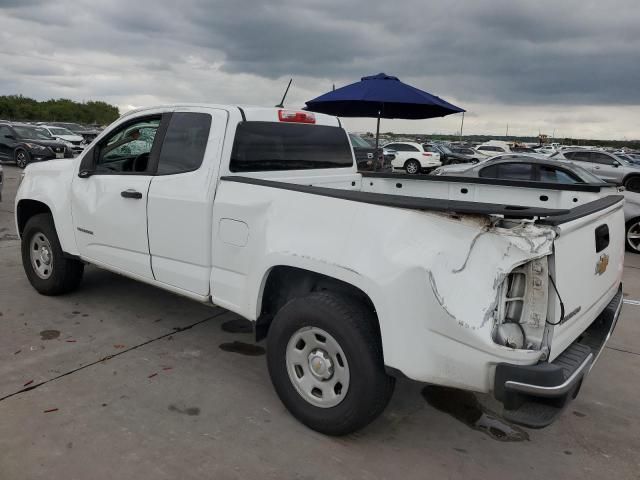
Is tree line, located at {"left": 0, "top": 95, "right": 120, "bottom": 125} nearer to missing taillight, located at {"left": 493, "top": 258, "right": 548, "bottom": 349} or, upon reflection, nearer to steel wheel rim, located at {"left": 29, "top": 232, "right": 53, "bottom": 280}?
steel wheel rim, located at {"left": 29, "top": 232, "right": 53, "bottom": 280}

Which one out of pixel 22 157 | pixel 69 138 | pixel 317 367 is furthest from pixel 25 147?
pixel 317 367

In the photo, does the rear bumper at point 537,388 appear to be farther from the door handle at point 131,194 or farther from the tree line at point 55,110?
the tree line at point 55,110

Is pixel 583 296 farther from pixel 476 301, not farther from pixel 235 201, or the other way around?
pixel 235 201

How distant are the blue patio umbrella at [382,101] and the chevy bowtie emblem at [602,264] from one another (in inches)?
254

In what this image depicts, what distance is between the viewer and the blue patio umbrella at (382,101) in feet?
29.8

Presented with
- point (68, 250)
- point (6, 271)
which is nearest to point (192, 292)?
point (68, 250)

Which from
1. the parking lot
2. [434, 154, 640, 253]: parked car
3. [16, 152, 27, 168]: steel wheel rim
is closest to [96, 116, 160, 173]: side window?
the parking lot

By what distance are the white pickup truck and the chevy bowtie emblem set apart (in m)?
0.01

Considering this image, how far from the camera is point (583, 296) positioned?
8.72ft

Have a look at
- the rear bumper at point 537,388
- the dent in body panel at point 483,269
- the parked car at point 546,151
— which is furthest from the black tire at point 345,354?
the parked car at point 546,151

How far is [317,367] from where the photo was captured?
2789 millimetres

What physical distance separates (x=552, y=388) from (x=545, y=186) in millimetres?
1989

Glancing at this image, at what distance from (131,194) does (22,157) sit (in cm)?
1710

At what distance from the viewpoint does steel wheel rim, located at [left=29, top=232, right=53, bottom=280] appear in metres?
4.90
